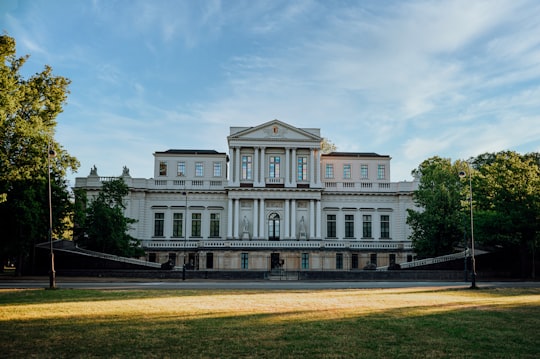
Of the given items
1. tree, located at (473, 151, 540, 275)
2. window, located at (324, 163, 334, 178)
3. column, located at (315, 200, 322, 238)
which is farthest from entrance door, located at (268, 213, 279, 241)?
tree, located at (473, 151, 540, 275)

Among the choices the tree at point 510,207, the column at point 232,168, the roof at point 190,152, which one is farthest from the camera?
the roof at point 190,152

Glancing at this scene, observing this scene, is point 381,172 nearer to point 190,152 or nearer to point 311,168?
point 311,168

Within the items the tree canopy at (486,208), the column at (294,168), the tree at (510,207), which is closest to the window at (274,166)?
the column at (294,168)

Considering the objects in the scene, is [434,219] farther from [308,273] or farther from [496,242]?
[308,273]

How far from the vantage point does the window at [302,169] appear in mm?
64188

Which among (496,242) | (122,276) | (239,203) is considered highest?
(239,203)

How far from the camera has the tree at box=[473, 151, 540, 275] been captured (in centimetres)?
4234

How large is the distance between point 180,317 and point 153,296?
318 inches

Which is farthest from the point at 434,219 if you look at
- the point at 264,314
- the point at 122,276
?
→ the point at 264,314

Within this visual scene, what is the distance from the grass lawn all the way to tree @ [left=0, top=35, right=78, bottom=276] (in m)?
12.9

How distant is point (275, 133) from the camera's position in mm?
63625

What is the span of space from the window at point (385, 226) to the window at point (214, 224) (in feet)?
75.7

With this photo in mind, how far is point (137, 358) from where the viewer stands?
10.1 meters

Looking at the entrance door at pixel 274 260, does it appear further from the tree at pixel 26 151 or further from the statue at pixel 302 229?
the tree at pixel 26 151
